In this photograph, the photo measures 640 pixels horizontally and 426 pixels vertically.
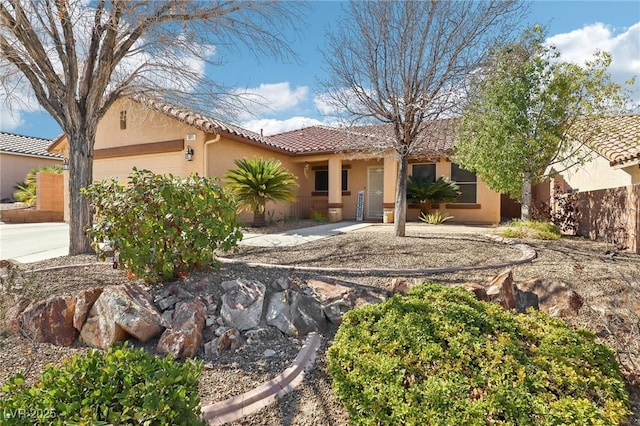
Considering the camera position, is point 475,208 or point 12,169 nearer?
point 475,208

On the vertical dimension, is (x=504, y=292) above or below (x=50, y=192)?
below

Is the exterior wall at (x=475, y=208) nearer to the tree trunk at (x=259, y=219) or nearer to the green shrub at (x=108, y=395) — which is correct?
the tree trunk at (x=259, y=219)

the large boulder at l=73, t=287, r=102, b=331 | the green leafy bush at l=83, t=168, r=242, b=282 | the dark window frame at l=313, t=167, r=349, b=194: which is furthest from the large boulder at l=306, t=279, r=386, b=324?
the dark window frame at l=313, t=167, r=349, b=194

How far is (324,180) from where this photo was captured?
16.6 meters

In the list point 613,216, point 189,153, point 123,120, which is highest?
point 123,120

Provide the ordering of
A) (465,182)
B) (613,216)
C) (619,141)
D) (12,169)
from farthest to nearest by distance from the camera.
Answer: (12,169)
(465,182)
(619,141)
(613,216)

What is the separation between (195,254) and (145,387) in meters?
2.62

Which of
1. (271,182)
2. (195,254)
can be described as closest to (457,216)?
(271,182)

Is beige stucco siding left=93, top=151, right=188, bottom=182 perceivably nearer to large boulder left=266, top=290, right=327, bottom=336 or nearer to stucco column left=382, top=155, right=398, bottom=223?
stucco column left=382, top=155, right=398, bottom=223

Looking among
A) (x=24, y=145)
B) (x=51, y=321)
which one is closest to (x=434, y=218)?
(x=51, y=321)

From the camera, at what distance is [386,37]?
7633mm

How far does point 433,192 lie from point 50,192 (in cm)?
1588

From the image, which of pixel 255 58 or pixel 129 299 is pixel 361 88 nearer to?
pixel 255 58

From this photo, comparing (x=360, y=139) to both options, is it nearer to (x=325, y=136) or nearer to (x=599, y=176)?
(x=325, y=136)
